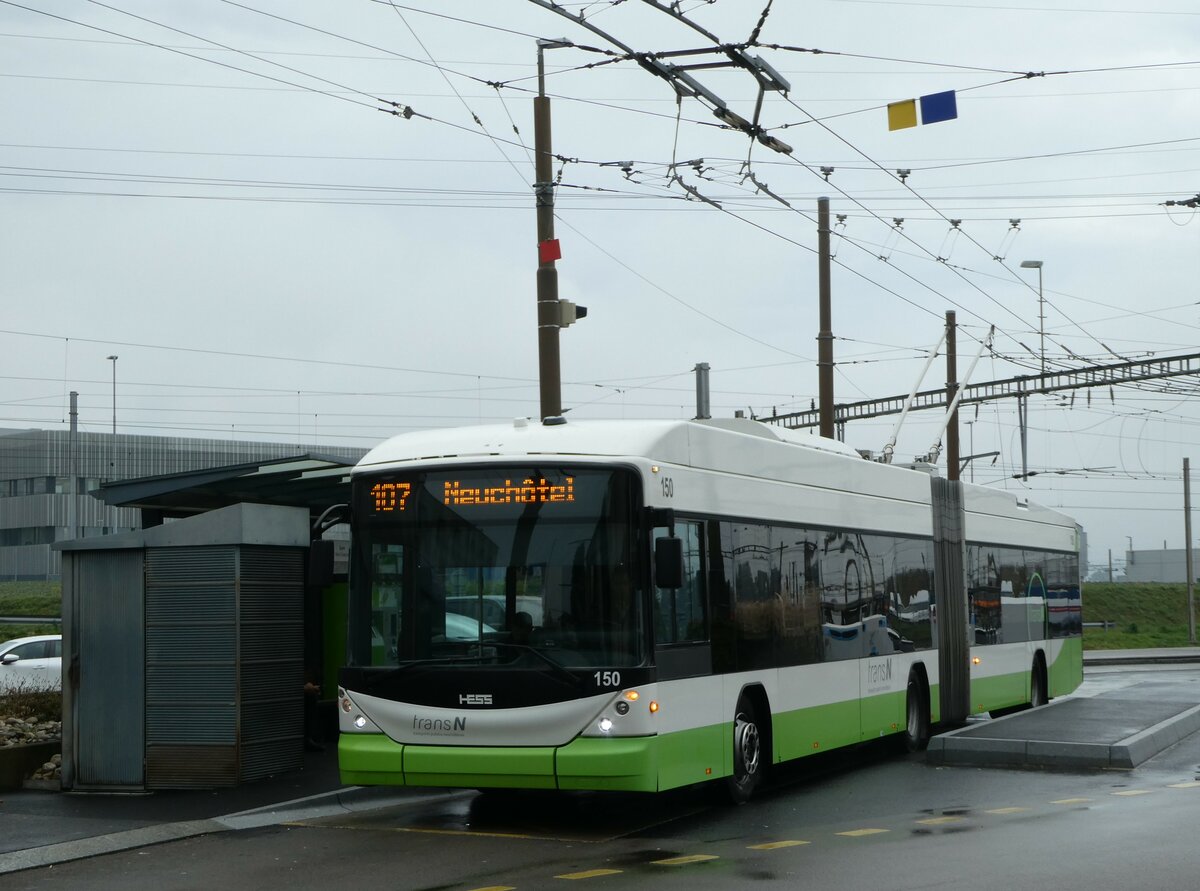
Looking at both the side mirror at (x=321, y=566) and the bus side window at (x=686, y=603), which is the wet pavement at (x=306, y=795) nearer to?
the side mirror at (x=321, y=566)

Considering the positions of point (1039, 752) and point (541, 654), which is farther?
point (1039, 752)

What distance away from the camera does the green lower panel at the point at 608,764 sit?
10977mm

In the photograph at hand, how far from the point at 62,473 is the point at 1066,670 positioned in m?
72.1

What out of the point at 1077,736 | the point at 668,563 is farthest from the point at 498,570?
the point at 1077,736

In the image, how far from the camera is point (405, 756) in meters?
11.5

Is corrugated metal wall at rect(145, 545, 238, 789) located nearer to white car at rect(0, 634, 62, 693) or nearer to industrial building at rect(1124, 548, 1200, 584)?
white car at rect(0, 634, 62, 693)

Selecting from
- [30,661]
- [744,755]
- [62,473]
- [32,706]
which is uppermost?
[62,473]

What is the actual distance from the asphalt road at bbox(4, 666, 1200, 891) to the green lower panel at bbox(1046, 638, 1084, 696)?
8.76m

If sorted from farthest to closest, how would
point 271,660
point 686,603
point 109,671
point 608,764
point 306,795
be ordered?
point 271,660, point 109,671, point 306,795, point 686,603, point 608,764

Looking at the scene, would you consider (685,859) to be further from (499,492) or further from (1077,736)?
(1077,736)

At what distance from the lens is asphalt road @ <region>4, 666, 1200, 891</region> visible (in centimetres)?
934

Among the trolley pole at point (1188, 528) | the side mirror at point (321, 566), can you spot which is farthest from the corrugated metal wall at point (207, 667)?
the trolley pole at point (1188, 528)

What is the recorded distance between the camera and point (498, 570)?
37.2 feet

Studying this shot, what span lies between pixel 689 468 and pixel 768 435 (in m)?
2.74
